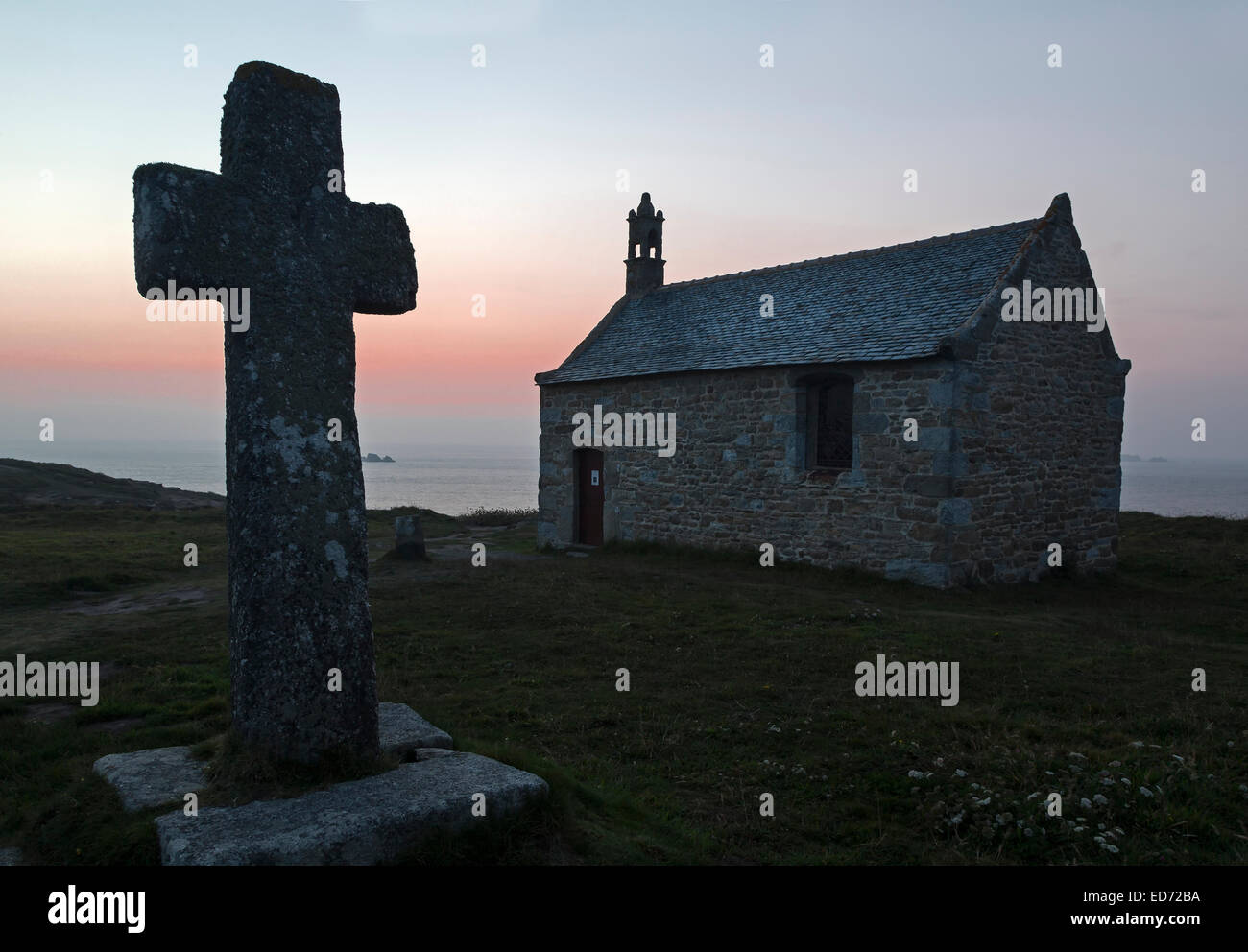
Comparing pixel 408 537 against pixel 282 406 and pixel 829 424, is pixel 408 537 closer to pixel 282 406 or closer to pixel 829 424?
pixel 829 424

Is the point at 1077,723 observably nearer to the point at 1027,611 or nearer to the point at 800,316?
the point at 1027,611

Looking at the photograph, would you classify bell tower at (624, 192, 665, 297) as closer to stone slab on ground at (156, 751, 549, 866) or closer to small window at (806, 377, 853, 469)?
small window at (806, 377, 853, 469)

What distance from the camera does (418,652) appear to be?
8.87 m

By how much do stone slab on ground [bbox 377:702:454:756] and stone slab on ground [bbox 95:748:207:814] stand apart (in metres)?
0.93

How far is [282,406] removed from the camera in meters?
3.98

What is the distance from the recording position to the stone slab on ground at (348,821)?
319cm

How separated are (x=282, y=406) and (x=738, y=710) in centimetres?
462

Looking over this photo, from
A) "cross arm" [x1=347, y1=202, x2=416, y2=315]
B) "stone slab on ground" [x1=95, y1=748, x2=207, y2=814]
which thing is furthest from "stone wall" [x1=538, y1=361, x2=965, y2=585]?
"stone slab on ground" [x1=95, y1=748, x2=207, y2=814]

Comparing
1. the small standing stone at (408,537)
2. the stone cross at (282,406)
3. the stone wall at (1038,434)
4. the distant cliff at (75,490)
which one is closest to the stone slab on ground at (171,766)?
the stone cross at (282,406)

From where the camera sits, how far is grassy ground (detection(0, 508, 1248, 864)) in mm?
4367

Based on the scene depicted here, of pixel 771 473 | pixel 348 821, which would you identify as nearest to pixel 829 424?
pixel 771 473

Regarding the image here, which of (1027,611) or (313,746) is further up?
(313,746)
